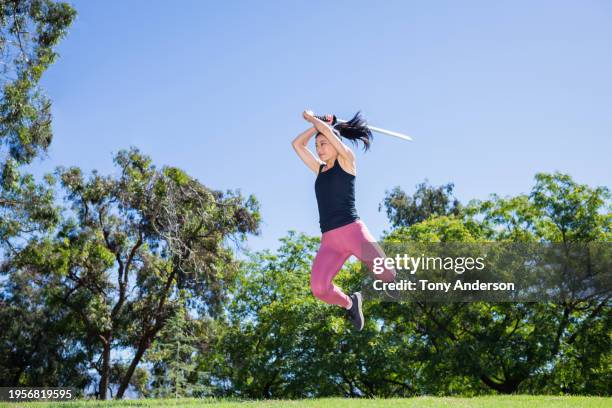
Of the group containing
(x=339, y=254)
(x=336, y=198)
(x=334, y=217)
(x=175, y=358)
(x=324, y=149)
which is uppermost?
(x=175, y=358)

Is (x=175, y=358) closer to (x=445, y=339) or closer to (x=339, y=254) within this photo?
(x=445, y=339)

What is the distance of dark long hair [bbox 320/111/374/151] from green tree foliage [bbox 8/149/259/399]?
17.2 m

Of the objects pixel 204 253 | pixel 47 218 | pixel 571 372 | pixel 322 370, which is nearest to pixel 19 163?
pixel 47 218

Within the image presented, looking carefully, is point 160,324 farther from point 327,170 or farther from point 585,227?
point 327,170

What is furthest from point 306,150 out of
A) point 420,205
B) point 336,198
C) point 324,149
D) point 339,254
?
point 420,205

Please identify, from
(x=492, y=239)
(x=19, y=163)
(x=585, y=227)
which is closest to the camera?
(x=19, y=163)

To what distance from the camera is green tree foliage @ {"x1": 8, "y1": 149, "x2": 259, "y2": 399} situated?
2342 cm

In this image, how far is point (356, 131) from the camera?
6.86 m

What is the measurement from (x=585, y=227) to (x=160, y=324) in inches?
665

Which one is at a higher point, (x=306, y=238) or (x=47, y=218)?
(x=306, y=238)

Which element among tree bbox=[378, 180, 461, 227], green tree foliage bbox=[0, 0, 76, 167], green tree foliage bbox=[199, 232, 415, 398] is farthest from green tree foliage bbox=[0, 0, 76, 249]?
tree bbox=[378, 180, 461, 227]

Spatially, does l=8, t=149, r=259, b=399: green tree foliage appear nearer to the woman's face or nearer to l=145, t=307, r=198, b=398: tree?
l=145, t=307, r=198, b=398: tree

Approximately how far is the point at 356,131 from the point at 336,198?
3.29 ft

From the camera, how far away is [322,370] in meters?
22.7
